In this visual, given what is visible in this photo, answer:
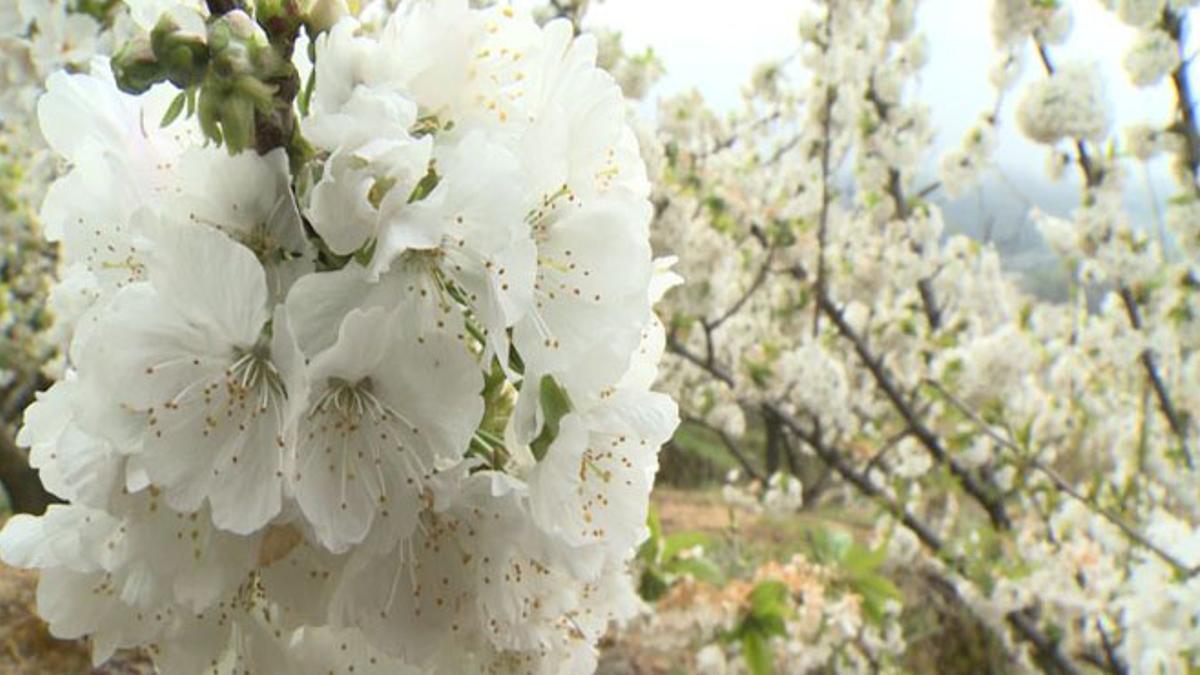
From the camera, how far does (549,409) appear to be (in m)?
0.55

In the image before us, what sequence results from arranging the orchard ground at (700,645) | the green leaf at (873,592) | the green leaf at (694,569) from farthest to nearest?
1. the green leaf at (873,592)
2. the green leaf at (694,569)
3. the orchard ground at (700,645)

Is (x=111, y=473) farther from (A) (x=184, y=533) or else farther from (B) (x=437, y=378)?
(B) (x=437, y=378)

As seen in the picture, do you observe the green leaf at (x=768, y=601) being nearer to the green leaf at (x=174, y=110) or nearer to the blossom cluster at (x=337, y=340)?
the blossom cluster at (x=337, y=340)

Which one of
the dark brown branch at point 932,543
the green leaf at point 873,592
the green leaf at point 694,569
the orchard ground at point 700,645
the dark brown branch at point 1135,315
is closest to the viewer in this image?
the orchard ground at point 700,645

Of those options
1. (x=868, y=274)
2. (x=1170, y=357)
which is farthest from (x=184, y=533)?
(x=868, y=274)

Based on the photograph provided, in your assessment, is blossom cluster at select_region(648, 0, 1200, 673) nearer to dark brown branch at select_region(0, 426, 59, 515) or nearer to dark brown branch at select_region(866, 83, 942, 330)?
dark brown branch at select_region(866, 83, 942, 330)

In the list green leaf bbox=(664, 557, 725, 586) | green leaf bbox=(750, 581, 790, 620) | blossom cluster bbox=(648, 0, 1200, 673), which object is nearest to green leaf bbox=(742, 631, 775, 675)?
green leaf bbox=(750, 581, 790, 620)

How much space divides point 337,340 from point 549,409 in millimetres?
123

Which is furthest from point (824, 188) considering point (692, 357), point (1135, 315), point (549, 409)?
point (549, 409)

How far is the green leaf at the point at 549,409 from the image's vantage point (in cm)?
54

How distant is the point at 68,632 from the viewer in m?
0.58

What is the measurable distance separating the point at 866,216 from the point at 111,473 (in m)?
3.39

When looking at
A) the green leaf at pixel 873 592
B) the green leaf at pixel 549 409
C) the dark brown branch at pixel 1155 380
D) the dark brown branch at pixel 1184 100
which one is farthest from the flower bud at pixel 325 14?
the dark brown branch at pixel 1155 380

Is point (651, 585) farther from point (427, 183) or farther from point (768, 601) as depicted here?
point (427, 183)
